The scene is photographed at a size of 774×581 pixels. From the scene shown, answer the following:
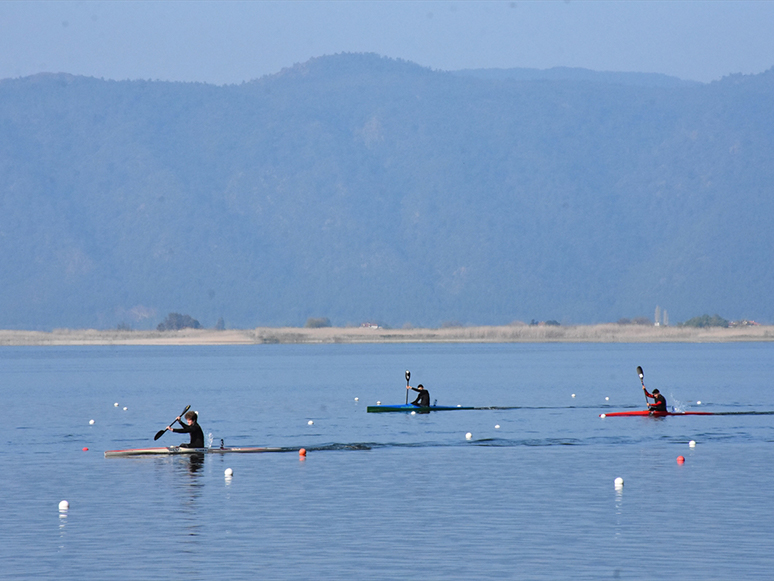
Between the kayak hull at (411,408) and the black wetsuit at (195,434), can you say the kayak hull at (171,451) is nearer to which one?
the black wetsuit at (195,434)

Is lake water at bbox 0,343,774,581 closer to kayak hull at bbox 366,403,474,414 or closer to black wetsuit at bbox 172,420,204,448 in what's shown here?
kayak hull at bbox 366,403,474,414

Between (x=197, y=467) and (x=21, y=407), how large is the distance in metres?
32.0

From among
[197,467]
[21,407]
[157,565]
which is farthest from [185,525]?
[21,407]

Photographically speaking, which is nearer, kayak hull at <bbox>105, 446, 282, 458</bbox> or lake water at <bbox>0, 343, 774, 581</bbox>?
lake water at <bbox>0, 343, 774, 581</bbox>

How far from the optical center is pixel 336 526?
25984mm

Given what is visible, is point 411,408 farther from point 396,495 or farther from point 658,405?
point 396,495

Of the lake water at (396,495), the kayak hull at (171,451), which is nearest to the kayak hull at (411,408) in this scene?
the lake water at (396,495)

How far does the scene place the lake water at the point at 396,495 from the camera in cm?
2241

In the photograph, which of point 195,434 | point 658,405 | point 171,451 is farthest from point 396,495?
point 658,405

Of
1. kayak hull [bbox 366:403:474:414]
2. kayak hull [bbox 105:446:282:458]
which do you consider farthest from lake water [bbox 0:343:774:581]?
kayak hull [bbox 366:403:474:414]

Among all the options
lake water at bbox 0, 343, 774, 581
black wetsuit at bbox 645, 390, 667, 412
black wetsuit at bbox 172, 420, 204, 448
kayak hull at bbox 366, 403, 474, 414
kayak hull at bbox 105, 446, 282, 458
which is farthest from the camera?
kayak hull at bbox 366, 403, 474, 414

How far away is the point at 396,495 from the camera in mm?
30359

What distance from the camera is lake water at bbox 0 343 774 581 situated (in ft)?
73.5

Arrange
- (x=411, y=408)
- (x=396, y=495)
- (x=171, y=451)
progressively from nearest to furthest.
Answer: (x=396, y=495)
(x=171, y=451)
(x=411, y=408)
